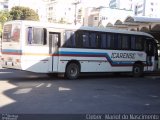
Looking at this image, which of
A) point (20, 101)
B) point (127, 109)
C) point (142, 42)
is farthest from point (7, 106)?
point (142, 42)

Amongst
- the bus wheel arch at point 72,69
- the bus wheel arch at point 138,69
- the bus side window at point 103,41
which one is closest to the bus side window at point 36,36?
the bus wheel arch at point 72,69

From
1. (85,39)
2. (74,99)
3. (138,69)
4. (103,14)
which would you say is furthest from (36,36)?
(103,14)

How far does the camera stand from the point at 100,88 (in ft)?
55.7

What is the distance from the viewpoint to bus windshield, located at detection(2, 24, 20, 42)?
A: 19.0 m

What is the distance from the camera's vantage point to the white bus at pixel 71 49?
1902 cm

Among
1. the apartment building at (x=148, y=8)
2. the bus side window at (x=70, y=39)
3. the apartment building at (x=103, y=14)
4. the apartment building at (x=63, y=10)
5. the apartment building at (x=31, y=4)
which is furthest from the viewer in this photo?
the apartment building at (x=148, y=8)

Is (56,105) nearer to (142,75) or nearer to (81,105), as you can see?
(81,105)

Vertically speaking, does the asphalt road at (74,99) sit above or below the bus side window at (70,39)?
below

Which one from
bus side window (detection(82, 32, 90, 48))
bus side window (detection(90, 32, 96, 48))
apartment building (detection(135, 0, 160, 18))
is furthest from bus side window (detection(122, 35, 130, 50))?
apartment building (detection(135, 0, 160, 18))

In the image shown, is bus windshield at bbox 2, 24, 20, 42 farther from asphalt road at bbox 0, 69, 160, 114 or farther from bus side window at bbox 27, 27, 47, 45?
asphalt road at bbox 0, 69, 160, 114

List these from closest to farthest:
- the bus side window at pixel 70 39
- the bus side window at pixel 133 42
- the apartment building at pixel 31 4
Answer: the bus side window at pixel 70 39 → the bus side window at pixel 133 42 → the apartment building at pixel 31 4

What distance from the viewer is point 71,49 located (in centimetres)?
2077

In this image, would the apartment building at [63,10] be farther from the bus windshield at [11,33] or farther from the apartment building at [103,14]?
the bus windshield at [11,33]

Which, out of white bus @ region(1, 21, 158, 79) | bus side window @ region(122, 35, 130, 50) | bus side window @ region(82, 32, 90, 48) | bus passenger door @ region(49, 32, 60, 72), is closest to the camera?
white bus @ region(1, 21, 158, 79)
